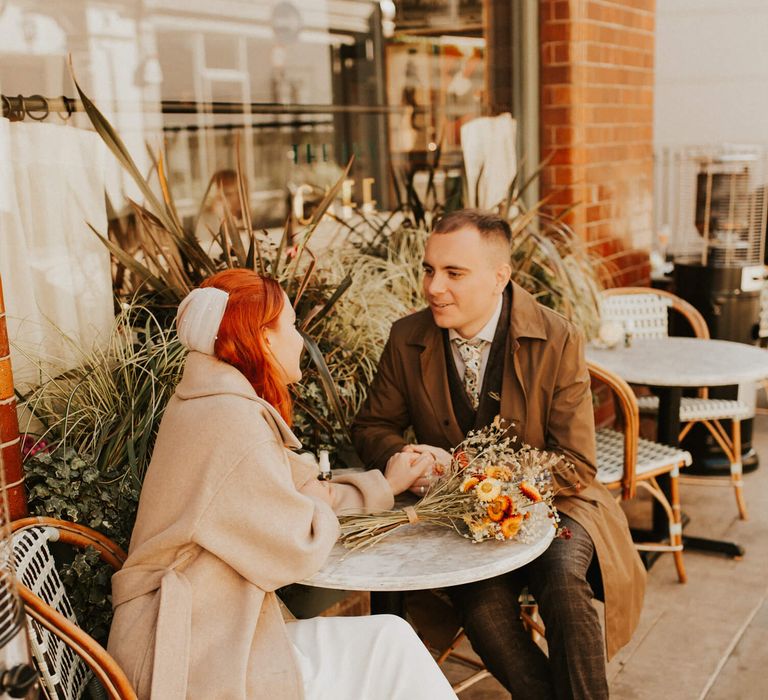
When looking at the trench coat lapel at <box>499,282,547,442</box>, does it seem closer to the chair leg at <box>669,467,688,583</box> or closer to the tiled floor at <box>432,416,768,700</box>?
the tiled floor at <box>432,416,768,700</box>

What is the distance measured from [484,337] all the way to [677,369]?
155cm

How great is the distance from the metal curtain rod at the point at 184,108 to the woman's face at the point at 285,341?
140 cm

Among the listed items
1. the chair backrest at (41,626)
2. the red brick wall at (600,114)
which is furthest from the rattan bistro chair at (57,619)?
the red brick wall at (600,114)

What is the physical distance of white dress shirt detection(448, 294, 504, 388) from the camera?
296cm

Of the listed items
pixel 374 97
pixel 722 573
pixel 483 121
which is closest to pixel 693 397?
pixel 722 573

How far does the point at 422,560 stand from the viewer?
2.26m

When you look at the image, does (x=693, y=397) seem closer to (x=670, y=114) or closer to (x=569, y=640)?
(x=569, y=640)

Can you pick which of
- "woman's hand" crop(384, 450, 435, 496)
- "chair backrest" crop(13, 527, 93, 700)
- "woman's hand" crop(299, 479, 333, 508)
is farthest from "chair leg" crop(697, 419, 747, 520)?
"chair backrest" crop(13, 527, 93, 700)

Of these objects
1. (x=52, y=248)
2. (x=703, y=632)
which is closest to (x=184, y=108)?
(x=52, y=248)

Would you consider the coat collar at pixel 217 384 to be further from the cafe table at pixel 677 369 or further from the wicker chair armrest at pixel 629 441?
the cafe table at pixel 677 369

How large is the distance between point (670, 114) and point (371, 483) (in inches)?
399

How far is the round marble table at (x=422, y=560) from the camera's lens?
217 cm

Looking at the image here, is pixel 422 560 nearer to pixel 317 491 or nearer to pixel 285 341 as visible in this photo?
pixel 317 491

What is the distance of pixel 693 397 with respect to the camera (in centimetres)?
500
